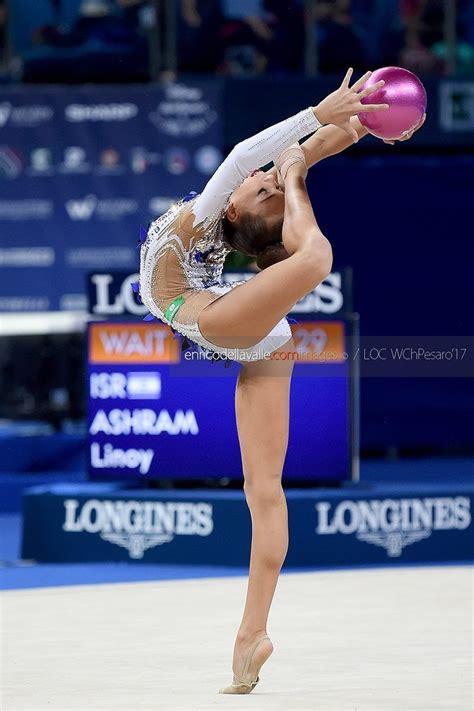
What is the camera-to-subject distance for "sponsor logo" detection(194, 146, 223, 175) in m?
8.85

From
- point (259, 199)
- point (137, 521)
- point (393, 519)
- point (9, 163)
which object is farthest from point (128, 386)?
point (9, 163)

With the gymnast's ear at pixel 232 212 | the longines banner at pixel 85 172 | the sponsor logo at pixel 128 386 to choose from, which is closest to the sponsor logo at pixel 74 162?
the longines banner at pixel 85 172

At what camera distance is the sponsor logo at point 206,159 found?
8.85 metres

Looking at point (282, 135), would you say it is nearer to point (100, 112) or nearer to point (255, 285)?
point (255, 285)

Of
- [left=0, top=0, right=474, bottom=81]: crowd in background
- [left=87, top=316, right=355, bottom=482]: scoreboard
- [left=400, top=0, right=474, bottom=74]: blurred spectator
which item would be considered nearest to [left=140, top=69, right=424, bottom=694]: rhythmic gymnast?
[left=87, top=316, right=355, bottom=482]: scoreboard

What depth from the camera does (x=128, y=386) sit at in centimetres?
601

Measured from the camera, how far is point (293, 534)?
5852 millimetres

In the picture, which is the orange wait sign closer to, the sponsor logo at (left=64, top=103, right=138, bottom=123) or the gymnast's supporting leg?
the gymnast's supporting leg

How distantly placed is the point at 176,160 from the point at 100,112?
0.61 metres

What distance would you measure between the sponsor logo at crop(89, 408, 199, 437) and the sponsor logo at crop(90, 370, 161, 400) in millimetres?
67

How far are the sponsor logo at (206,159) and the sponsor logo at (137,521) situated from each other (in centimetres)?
354

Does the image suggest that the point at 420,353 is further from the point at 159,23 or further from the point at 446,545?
the point at 446,545

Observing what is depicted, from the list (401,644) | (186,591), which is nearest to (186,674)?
(401,644)

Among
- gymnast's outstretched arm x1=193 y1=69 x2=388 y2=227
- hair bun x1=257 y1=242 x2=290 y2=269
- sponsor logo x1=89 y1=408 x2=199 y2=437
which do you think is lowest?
sponsor logo x1=89 y1=408 x2=199 y2=437
